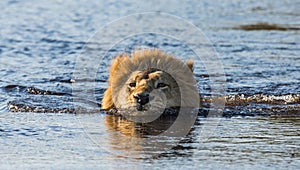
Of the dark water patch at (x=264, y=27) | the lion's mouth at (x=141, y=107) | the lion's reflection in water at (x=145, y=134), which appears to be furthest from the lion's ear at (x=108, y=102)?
the dark water patch at (x=264, y=27)

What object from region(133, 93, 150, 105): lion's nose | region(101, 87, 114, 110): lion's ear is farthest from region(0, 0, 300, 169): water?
region(133, 93, 150, 105): lion's nose

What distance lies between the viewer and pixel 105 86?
9.07 meters

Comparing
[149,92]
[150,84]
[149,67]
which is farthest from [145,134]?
[149,67]

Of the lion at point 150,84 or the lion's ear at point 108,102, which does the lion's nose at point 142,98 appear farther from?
the lion's ear at point 108,102

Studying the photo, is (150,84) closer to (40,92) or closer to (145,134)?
(145,134)

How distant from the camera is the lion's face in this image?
268 inches

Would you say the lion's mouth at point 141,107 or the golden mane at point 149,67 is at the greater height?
the golden mane at point 149,67

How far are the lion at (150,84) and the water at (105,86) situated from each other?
0.20 metres

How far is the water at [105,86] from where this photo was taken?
5.62m

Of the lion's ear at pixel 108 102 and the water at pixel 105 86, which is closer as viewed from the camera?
the water at pixel 105 86

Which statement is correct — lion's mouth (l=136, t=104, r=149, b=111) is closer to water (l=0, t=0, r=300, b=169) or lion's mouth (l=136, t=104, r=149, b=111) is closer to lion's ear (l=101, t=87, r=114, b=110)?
water (l=0, t=0, r=300, b=169)

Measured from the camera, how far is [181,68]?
7645 mm

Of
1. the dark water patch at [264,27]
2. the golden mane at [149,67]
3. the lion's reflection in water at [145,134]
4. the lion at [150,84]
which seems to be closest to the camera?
the lion's reflection in water at [145,134]

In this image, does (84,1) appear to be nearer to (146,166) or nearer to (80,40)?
(80,40)
